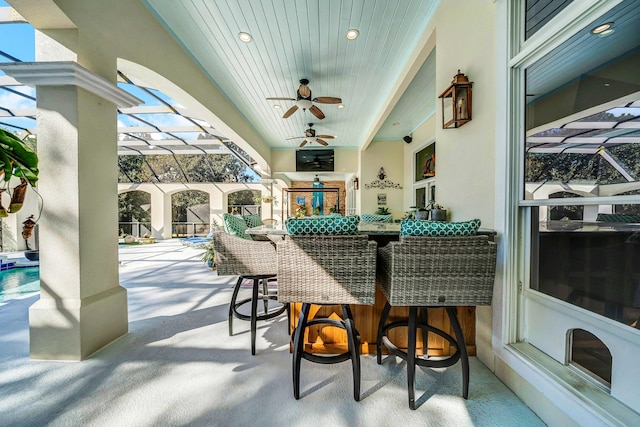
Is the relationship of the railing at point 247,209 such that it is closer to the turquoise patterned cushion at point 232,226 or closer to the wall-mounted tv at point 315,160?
the wall-mounted tv at point 315,160

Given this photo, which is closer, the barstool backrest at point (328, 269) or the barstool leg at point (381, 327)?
the barstool backrest at point (328, 269)

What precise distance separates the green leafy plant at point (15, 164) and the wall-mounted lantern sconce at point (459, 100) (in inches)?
107

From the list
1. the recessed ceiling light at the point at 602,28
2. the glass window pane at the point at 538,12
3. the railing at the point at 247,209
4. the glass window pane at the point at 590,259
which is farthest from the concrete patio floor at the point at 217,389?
the railing at the point at 247,209

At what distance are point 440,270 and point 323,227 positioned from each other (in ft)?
2.27

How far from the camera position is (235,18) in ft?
8.37

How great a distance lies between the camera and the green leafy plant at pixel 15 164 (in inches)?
46.8

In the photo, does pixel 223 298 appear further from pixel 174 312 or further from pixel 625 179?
pixel 625 179

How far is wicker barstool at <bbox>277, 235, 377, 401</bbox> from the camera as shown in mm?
1453

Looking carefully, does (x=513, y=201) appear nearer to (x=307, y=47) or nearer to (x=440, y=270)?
(x=440, y=270)

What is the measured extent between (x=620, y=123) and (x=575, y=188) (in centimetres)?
32

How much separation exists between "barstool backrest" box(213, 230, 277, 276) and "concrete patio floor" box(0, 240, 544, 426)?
2.11ft

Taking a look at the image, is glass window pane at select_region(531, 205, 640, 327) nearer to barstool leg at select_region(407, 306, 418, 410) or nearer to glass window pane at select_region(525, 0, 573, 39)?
barstool leg at select_region(407, 306, 418, 410)

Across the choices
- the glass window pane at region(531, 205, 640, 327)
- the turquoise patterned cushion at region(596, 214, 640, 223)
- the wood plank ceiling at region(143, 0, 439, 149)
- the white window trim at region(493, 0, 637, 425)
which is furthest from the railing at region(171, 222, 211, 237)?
the turquoise patterned cushion at region(596, 214, 640, 223)

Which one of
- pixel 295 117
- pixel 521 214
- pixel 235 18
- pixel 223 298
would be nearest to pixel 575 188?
pixel 521 214
